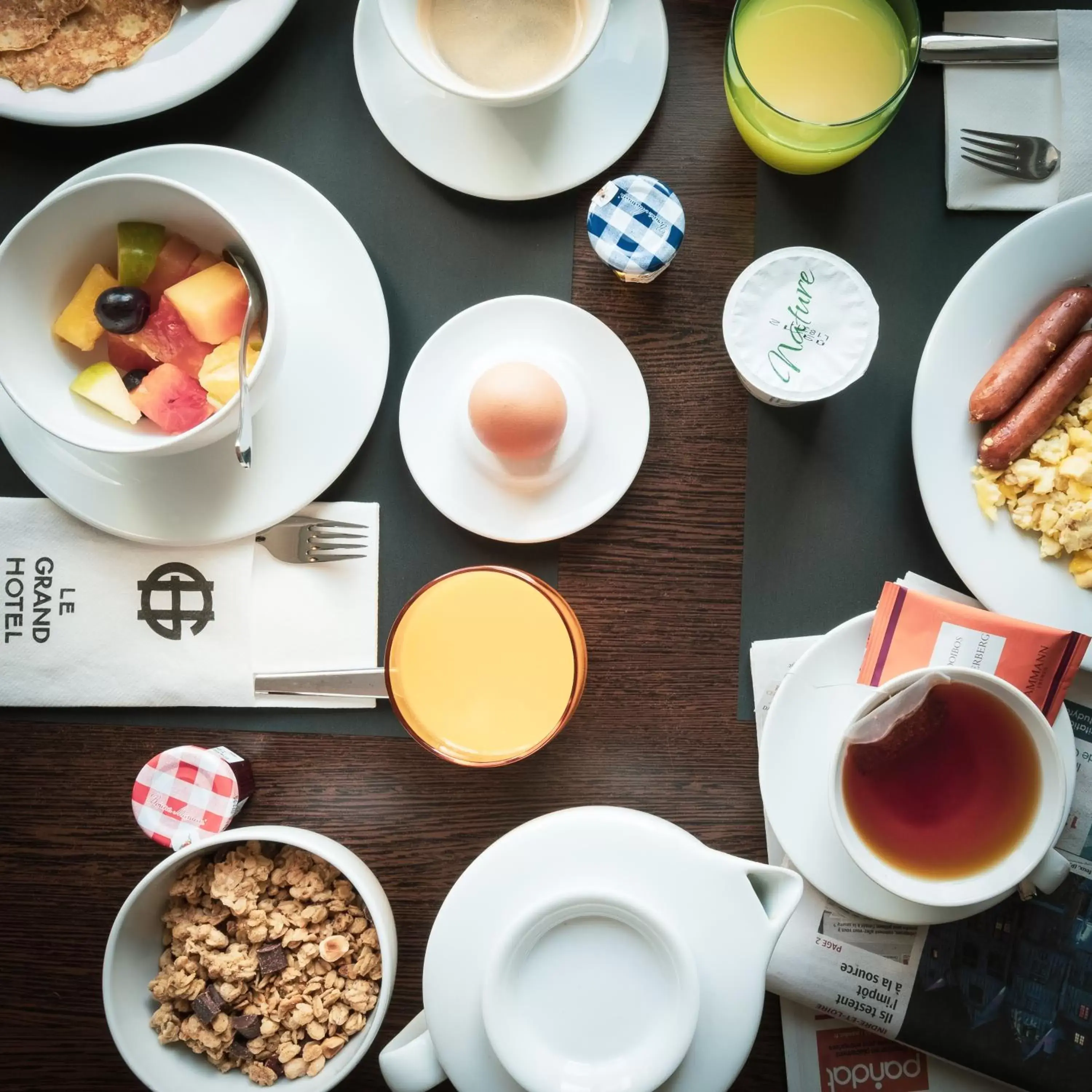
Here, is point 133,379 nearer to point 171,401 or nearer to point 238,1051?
point 171,401

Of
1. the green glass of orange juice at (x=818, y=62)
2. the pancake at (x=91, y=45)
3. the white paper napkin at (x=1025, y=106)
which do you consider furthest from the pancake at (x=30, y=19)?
the white paper napkin at (x=1025, y=106)

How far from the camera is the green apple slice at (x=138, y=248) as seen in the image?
101 cm

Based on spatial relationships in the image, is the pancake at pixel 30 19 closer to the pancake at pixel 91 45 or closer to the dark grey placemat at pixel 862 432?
the pancake at pixel 91 45

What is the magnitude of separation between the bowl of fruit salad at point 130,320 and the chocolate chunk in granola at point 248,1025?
2.12 ft

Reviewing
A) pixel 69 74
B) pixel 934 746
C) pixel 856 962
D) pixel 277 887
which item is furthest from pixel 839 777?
pixel 69 74

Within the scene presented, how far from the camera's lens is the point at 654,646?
3.74 ft

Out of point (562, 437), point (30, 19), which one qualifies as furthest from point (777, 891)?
point (30, 19)

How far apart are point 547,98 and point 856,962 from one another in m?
1.11

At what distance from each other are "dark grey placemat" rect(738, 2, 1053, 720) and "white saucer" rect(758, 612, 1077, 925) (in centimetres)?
10

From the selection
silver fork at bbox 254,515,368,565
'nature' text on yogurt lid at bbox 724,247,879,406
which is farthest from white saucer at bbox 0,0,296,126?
'nature' text on yogurt lid at bbox 724,247,879,406

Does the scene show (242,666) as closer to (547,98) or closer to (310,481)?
(310,481)

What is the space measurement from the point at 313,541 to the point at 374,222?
41cm

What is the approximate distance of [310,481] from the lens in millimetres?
1071

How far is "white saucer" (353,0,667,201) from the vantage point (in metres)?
1.09
